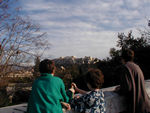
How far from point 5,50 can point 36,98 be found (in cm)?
583

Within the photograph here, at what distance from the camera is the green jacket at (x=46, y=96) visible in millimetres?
2174

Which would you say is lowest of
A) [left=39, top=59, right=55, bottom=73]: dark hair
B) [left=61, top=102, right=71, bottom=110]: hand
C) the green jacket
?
[left=61, top=102, right=71, bottom=110]: hand

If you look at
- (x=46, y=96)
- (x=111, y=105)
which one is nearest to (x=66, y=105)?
(x=46, y=96)

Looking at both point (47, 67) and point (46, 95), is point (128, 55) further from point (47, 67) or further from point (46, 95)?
point (46, 95)

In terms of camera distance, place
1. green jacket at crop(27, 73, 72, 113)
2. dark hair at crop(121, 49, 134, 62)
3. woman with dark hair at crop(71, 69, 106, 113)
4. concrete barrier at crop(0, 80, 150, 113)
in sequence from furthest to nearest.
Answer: dark hair at crop(121, 49, 134, 62), concrete barrier at crop(0, 80, 150, 113), woman with dark hair at crop(71, 69, 106, 113), green jacket at crop(27, 73, 72, 113)

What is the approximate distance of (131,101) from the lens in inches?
109

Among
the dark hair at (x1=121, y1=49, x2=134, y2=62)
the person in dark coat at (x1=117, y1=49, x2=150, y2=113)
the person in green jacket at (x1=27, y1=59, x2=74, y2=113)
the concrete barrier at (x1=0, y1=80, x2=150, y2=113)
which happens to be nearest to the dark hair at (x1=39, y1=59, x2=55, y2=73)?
the person in green jacket at (x1=27, y1=59, x2=74, y2=113)

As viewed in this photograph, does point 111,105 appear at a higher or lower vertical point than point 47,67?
lower

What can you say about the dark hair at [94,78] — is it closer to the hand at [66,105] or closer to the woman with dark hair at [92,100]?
the woman with dark hair at [92,100]

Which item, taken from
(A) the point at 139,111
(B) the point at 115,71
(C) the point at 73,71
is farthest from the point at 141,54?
(A) the point at 139,111

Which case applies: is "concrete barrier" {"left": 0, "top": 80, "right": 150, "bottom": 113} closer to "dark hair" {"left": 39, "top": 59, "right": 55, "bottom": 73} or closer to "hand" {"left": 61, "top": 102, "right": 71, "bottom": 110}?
"hand" {"left": 61, "top": 102, "right": 71, "bottom": 110}

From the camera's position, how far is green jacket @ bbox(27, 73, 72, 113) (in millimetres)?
2174

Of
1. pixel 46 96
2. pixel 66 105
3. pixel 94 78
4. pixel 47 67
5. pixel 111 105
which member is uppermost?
pixel 47 67

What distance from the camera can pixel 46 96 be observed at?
86.4 inches
